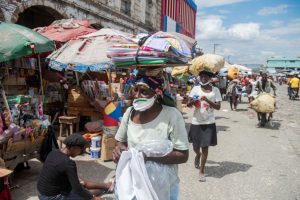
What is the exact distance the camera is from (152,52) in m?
2.54

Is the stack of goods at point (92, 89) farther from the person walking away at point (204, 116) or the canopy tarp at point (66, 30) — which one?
the person walking away at point (204, 116)

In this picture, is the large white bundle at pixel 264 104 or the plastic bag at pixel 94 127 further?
the large white bundle at pixel 264 104

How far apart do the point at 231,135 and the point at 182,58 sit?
7.61m

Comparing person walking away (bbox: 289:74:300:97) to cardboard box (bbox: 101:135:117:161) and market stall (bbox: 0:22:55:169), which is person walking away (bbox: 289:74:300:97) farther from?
market stall (bbox: 0:22:55:169)

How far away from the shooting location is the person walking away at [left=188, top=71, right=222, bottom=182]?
18.8 ft

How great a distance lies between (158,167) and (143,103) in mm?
475

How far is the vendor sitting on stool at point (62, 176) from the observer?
10.9ft

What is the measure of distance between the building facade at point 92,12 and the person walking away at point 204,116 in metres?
6.63

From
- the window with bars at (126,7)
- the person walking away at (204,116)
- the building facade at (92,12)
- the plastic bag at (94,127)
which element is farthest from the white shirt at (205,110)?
the window with bars at (126,7)

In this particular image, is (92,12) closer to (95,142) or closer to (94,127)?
(94,127)

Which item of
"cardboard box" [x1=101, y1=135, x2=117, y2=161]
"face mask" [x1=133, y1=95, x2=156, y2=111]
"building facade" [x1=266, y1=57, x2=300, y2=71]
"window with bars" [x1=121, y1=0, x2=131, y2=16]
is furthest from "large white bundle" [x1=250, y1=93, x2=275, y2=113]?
"building facade" [x1=266, y1=57, x2=300, y2=71]

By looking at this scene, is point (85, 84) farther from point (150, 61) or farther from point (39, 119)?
point (150, 61)

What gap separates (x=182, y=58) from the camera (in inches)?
110

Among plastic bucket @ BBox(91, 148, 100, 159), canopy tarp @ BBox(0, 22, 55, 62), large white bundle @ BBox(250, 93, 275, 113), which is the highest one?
canopy tarp @ BBox(0, 22, 55, 62)
